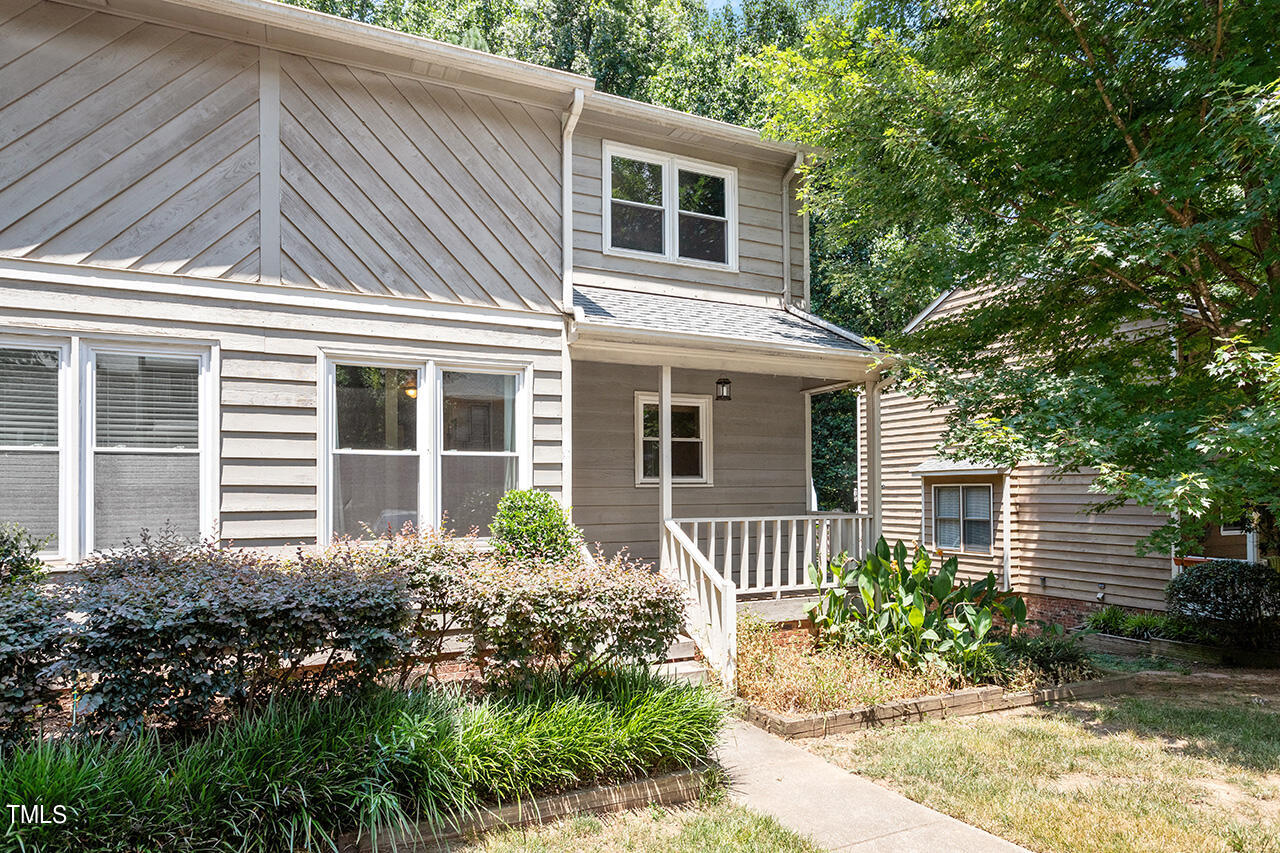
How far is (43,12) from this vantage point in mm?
5832

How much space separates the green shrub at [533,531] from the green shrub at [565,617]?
4.75 ft

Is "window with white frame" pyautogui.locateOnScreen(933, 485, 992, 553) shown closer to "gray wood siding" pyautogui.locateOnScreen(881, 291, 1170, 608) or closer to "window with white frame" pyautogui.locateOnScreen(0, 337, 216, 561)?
"gray wood siding" pyautogui.locateOnScreen(881, 291, 1170, 608)

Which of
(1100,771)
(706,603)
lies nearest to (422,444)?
(706,603)

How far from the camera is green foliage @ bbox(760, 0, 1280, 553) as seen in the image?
6289 millimetres

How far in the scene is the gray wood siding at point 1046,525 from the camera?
38.2 ft

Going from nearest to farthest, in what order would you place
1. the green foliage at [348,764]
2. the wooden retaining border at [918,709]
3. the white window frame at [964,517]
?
the green foliage at [348,764]
the wooden retaining border at [918,709]
the white window frame at [964,517]

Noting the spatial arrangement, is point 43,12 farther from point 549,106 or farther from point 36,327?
point 549,106

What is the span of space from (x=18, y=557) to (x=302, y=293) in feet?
9.10

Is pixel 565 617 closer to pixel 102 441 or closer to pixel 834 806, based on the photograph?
pixel 834 806

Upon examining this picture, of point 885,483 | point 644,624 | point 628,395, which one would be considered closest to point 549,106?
point 628,395

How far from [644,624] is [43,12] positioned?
252 inches

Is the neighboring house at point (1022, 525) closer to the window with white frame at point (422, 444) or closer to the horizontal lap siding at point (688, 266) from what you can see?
the horizontal lap siding at point (688, 266)

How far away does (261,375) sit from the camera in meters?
6.42

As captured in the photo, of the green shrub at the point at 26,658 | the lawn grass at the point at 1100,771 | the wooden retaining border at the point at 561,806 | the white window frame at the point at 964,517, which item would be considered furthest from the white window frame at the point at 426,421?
the white window frame at the point at 964,517
